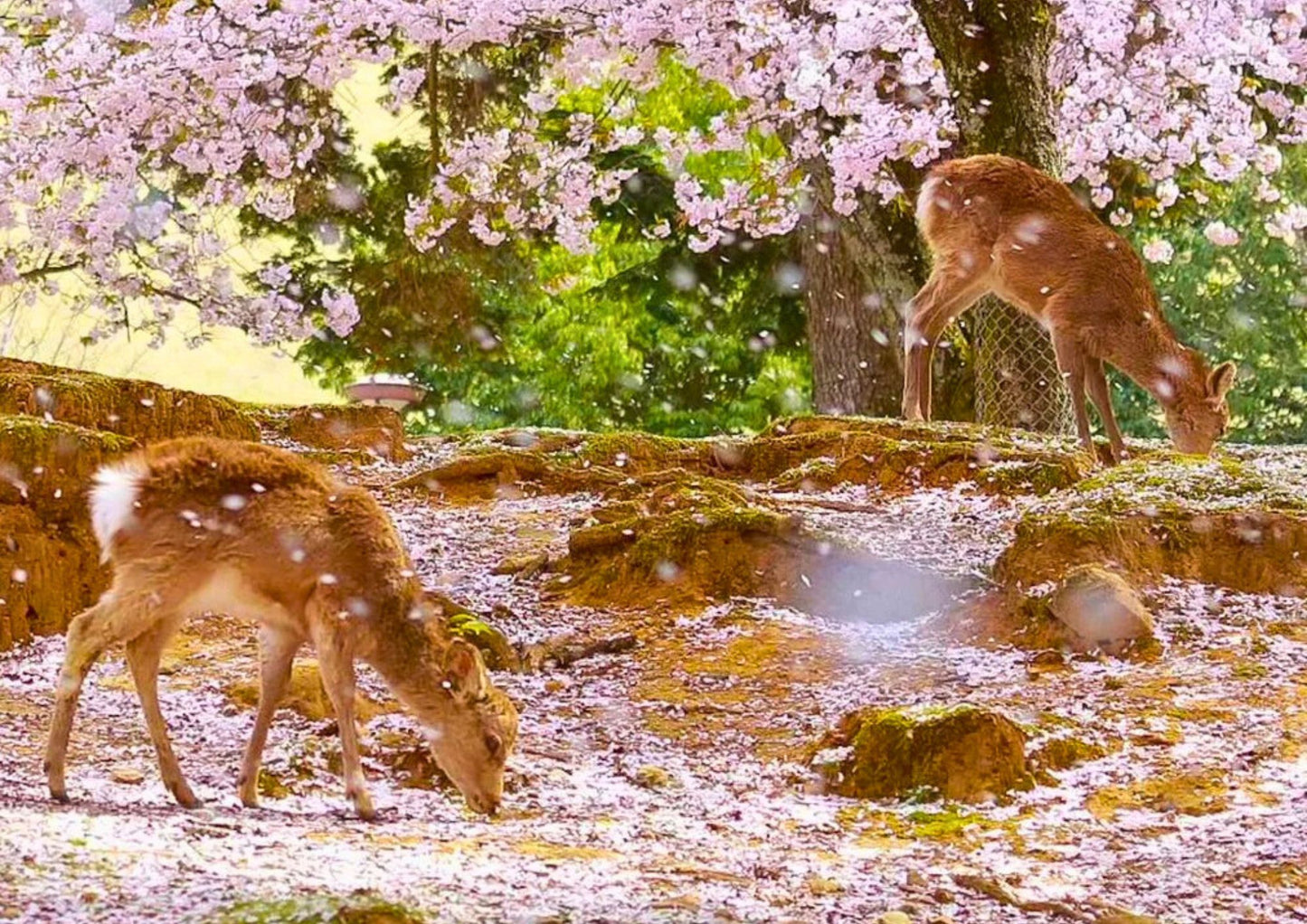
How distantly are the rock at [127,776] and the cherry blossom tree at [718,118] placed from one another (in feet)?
28.6

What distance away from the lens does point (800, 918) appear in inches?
156

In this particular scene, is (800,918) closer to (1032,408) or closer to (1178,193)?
(1032,408)

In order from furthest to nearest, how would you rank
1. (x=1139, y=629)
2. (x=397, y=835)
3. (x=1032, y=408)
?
(x=1032, y=408), (x=1139, y=629), (x=397, y=835)

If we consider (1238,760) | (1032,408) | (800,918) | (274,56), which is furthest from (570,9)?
(800,918)

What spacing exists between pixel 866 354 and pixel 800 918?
1106 cm

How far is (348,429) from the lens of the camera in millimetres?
11211

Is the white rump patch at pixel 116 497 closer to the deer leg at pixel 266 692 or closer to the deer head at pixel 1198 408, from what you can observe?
the deer leg at pixel 266 692

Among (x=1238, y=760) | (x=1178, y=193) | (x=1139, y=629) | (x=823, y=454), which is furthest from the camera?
(x=1178, y=193)

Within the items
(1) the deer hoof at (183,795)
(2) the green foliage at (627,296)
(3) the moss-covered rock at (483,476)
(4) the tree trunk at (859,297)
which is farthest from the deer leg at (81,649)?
(2) the green foliage at (627,296)

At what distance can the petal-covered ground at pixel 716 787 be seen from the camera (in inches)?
155

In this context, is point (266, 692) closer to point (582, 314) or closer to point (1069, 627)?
point (1069, 627)

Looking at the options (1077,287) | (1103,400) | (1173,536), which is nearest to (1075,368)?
(1103,400)

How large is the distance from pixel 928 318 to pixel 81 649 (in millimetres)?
7284

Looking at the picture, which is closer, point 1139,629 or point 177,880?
point 177,880
